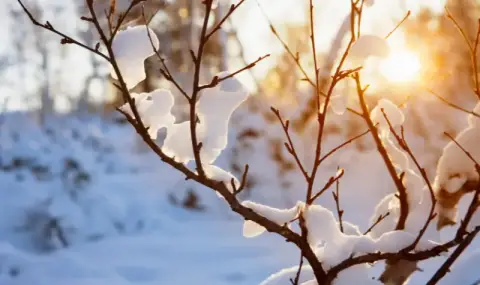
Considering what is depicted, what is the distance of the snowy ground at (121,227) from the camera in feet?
15.0

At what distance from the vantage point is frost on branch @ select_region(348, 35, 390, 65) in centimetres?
120

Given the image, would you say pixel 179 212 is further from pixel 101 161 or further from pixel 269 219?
pixel 269 219

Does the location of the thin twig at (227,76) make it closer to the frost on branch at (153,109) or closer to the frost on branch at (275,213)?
the frost on branch at (153,109)

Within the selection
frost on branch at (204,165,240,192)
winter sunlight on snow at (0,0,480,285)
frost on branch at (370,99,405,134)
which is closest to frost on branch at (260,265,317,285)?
winter sunlight on snow at (0,0,480,285)

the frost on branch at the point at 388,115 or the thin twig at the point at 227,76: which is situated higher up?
the frost on branch at the point at 388,115

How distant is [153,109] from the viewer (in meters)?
1.22

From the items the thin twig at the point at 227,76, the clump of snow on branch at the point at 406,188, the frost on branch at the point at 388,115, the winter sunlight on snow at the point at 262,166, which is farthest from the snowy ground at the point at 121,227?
the thin twig at the point at 227,76

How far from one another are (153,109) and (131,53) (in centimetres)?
13

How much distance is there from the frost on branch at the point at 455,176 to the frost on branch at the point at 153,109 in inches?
29.1

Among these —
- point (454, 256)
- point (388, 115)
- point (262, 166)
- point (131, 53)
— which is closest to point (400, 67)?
point (388, 115)

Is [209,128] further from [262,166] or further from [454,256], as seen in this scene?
[262,166]

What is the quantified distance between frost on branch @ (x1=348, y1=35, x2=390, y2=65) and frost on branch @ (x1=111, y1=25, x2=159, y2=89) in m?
0.42

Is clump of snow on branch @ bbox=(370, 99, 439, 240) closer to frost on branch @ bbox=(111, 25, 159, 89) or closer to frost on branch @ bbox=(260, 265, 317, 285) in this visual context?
frost on branch @ bbox=(260, 265, 317, 285)

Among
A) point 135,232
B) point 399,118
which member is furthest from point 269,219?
point 135,232
